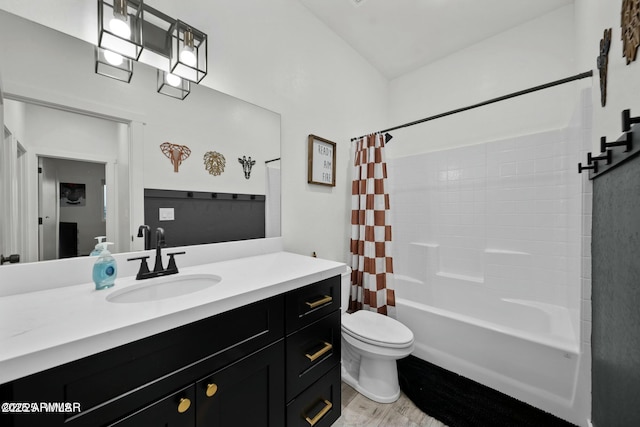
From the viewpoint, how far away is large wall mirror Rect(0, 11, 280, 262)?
861 mm

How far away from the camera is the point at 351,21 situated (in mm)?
1940

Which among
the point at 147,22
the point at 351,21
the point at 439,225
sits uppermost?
the point at 351,21

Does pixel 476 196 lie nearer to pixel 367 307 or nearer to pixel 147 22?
pixel 367 307

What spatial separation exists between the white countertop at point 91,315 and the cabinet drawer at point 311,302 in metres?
0.05

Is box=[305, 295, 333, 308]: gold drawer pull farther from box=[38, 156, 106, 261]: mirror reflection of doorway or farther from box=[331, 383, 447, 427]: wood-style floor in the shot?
box=[38, 156, 106, 261]: mirror reflection of doorway

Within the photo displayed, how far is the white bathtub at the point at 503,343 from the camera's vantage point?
1.34 m

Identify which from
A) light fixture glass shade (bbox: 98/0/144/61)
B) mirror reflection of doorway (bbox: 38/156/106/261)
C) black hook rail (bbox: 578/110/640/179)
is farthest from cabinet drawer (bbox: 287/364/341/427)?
light fixture glass shade (bbox: 98/0/144/61)

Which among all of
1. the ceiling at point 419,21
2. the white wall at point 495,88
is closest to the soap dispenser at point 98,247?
the ceiling at point 419,21

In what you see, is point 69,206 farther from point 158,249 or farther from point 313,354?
→ point 313,354

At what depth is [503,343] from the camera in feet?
4.88

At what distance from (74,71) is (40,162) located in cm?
38

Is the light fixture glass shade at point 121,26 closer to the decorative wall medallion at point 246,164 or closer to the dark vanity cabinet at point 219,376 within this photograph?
the decorative wall medallion at point 246,164

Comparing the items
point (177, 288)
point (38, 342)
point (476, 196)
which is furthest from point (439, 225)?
point (38, 342)

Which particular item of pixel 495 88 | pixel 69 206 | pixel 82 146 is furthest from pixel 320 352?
pixel 495 88
